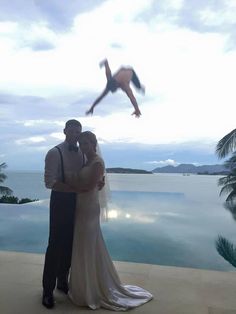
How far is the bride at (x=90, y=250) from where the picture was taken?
2.46m

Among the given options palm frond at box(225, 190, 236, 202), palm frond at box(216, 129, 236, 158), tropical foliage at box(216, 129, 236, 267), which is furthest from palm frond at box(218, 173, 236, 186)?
palm frond at box(216, 129, 236, 158)

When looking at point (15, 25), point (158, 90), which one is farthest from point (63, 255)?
point (15, 25)

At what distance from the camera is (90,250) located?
248cm

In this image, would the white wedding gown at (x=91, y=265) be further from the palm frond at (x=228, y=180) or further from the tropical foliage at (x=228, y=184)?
the palm frond at (x=228, y=180)

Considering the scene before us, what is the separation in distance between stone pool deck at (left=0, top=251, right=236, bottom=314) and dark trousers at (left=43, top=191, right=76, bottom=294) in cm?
22

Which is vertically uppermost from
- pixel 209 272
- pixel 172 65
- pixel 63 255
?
pixel 172 65

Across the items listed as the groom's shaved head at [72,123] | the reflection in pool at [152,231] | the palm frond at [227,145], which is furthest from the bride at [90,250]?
the palm frond at [227,145]

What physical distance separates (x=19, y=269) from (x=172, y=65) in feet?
8.55

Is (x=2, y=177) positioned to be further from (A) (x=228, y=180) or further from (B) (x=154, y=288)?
(B) (x=154, y=288)

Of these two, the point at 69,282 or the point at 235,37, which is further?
the point at 235,37

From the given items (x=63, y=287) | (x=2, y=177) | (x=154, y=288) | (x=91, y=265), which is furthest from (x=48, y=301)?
(x=2, y=177)

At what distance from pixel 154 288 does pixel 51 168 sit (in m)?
1.35

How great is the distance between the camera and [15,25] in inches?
171

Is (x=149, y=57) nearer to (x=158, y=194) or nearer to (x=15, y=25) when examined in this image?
(x=15, y=25)
